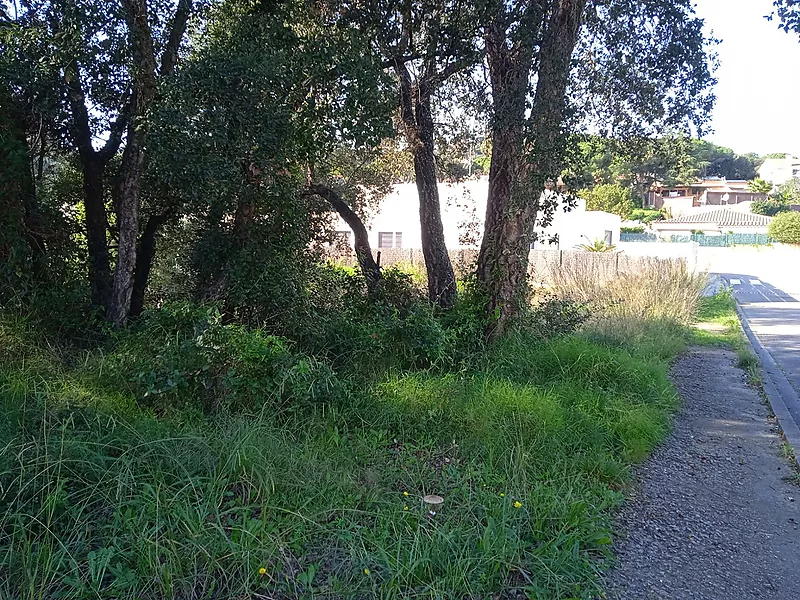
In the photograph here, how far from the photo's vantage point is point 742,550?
3.99m

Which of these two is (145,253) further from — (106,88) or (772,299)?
(772,299)

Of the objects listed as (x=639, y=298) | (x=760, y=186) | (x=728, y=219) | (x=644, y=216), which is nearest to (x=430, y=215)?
(x=639, y=298)

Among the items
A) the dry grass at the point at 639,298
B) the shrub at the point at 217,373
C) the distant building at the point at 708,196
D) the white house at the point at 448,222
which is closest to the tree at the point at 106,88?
the shrub at the point at 217,373

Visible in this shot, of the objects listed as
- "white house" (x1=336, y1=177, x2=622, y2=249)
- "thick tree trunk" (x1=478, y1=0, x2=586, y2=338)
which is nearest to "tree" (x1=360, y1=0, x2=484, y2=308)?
"thick tree trunk" (x1=478, y1=0, x2=586, y2=338)

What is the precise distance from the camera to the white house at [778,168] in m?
122

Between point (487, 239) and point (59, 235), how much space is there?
4.90 m

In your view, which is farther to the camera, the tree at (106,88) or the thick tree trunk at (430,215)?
the thick tree trunk at (430,215)

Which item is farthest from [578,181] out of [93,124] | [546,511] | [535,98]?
[93,124]

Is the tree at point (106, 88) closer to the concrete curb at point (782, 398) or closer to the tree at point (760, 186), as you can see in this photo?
the concrete curb at point (782, 398)

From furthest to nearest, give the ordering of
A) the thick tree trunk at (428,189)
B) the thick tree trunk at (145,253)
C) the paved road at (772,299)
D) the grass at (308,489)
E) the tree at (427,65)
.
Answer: the paved road at (772,299), the thick tree trunk at (428,189), the tree at (427,65), the thick tree trunk at (145,253), the grass at (308,489)

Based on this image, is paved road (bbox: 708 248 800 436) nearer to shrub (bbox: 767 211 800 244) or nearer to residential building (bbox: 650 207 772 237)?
shrub (bbox: 767 211 800 244)

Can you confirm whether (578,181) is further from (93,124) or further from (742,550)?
(93,124)

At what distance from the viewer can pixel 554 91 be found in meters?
7.35

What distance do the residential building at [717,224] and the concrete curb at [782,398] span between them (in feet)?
196
